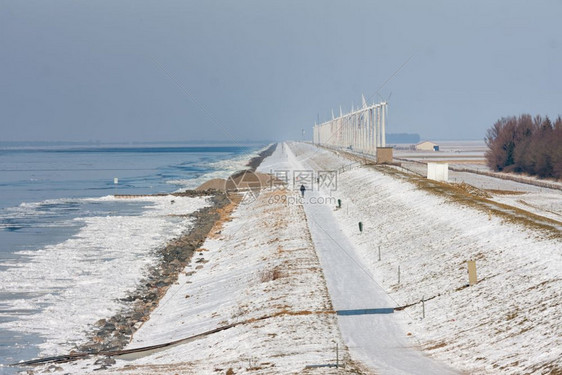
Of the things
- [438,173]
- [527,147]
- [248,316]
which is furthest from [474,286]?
[527,147]

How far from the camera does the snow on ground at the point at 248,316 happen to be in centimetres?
2139

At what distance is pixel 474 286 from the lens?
27.0 meters

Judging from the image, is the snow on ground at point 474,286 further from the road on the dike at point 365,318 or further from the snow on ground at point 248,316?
the snow on ground at point 248,316

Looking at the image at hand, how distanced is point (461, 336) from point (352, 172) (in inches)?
2866

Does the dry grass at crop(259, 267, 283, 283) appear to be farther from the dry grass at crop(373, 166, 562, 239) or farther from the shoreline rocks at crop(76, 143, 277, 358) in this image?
the dry grass at crop(373, 166, 562, 239)

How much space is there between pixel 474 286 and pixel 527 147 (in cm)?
8539

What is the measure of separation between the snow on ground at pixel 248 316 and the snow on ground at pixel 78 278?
274cm

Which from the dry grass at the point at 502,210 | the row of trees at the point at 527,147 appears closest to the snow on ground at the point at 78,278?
the dry grass at the point at 502,210

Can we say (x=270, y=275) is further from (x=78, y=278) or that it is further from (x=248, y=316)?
(x=78, y=278)

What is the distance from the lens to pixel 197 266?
1624 inches

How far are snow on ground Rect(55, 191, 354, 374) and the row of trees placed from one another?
2345 inches

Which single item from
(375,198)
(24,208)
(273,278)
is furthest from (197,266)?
(24,208)

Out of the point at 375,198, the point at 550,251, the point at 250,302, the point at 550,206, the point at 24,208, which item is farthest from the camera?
the point at 24,208

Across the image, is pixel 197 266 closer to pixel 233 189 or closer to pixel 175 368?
pixel 175 368
